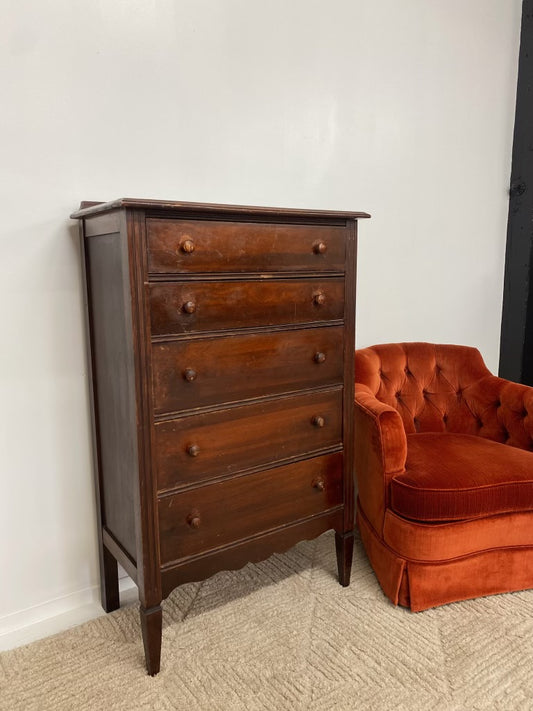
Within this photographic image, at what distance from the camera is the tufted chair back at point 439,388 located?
2.58 metres

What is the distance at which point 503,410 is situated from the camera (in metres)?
2.57

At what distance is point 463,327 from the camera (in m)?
3.30

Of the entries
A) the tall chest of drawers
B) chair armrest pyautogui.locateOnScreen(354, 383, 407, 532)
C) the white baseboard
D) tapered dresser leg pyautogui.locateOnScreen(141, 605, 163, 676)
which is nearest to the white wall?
the white baseboard

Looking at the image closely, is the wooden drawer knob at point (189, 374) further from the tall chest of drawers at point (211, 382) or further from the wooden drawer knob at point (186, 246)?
the wooden drawer knob at point (186, 246)

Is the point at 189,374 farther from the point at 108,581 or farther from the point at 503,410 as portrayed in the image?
the point at 503,410

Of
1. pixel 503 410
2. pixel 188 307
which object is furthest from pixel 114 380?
pixel 503 410

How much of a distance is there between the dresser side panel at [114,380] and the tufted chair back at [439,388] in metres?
1.14

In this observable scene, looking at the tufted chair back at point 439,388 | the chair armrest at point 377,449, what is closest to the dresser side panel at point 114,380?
the chair armrest at point 377,449

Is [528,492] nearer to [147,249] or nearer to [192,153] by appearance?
[147,249]

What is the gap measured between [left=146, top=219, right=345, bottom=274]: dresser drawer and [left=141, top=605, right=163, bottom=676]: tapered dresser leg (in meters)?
1.06

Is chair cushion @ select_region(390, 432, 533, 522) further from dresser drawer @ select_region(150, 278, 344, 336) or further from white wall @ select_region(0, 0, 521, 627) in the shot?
white wall @ select_region(0, 0, 521, 627)

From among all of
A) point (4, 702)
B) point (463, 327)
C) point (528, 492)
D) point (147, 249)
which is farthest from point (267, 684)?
point (463, 327)

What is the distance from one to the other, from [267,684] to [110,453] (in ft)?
2.92

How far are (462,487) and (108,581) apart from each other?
134 centimetres
